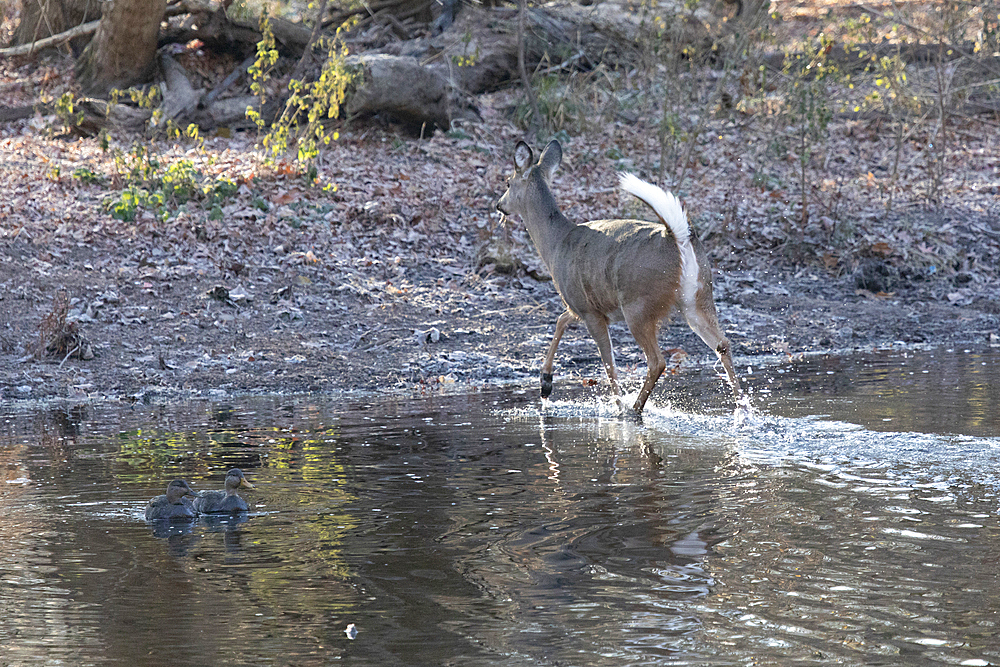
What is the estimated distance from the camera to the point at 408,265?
13.3 m

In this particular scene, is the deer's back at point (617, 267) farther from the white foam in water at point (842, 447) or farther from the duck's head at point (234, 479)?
the duck's head at point (234, 479)

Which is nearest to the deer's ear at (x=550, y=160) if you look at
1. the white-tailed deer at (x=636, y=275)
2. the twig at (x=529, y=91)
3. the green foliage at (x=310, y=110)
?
the white-tailed deer at (x=636, y=275)

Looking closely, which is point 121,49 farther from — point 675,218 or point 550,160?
point 675,218

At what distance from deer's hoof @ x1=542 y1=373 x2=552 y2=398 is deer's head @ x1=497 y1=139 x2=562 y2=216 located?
159cm

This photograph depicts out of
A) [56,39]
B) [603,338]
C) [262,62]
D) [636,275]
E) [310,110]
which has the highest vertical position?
[56,39]

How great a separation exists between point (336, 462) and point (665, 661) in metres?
3.72

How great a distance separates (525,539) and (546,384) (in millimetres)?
4148

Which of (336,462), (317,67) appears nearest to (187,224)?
(317,67)

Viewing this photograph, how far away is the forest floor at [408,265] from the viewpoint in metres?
10.6

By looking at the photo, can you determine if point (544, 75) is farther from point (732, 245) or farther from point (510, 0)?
point (732, 245)

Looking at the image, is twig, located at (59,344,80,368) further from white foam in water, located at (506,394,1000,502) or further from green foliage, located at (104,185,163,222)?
white foam in water, located at (506,394,1000,502)

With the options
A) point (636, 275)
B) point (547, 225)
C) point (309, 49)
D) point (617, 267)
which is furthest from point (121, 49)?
point (636, 275)

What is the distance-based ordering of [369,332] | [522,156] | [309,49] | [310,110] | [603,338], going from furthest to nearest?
[309,49], [310,110], [369,332], [522,156], [603,338]

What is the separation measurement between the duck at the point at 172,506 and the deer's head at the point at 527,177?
16.2ft
